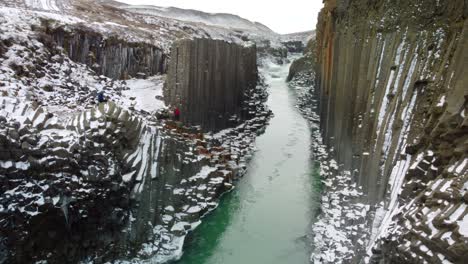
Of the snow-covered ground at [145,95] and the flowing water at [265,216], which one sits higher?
the snow-covered ground at [145,95]

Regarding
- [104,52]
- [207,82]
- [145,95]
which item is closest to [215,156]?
[145,95]

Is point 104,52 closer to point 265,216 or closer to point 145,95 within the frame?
point 145,95

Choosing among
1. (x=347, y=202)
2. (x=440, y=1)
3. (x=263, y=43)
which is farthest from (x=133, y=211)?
(x=263, y=43)

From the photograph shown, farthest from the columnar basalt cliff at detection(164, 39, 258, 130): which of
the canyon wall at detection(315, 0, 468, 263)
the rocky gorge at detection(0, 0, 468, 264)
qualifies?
the canyon wall at detection(315, 0, 468, 263)

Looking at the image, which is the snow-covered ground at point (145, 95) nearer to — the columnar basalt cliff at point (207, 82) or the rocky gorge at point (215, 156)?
the rocky gorge at point (215, 156)

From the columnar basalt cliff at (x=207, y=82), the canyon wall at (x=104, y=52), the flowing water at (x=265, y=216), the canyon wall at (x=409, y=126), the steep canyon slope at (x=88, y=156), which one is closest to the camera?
the canyon wall at (x=409, y=126)

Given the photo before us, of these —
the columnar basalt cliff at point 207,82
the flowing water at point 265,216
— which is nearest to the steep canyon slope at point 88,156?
the columnar basalt cliff at point 207,82
